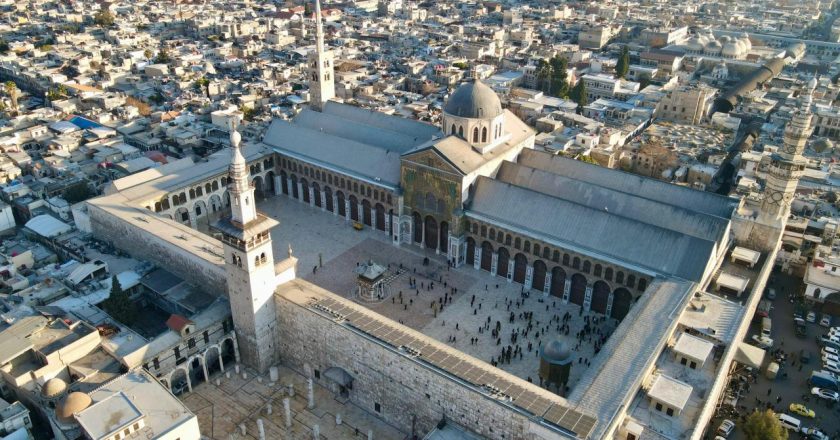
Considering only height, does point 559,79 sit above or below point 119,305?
above

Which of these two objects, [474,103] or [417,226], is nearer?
[474,103]

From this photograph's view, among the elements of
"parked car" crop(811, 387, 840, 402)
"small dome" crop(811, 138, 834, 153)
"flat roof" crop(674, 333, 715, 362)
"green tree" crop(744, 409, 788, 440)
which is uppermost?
"small dome" crop(811, 138, 834, 153)

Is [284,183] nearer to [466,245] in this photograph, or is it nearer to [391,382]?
[466,245]

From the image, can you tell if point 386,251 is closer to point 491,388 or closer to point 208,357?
point 208,357

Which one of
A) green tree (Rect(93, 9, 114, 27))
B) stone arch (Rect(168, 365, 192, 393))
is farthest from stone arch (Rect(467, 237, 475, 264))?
green tree (Rect(93, 9, 114, 27))

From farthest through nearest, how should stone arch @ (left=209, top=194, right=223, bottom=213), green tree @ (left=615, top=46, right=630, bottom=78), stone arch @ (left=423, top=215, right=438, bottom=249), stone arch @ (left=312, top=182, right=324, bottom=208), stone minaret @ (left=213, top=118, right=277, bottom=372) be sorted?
green tree @ (left=615, top=46, right=630, bottom=78) → stone arch @ (left=312, top=182, right=324, bottom=208) → stone arch @ (left=209, top=194, right=223, bottom=213) → stone arch @ (left=423, top=215, right=438, bottom=249) → stone minaret @ (left=213, top=118, right=277, bottom=372)

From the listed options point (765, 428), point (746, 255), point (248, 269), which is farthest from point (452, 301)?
point (765, 428)

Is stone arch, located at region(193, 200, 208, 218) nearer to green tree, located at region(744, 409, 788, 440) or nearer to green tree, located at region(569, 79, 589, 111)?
green tree, located at region(744, 409, 788, 440)
